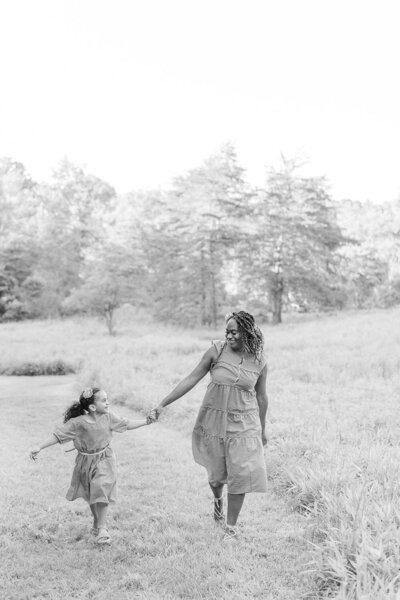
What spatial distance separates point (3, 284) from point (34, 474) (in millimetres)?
38462

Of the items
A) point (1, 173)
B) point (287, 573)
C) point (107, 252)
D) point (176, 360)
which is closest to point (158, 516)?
point (287, 573)

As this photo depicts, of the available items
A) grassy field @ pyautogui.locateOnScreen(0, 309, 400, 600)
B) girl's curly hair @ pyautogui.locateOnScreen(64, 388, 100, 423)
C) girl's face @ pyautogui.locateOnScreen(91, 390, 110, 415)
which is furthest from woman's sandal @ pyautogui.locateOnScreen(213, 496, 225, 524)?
girl's curly hair @ pyautogui.locateOnScreen(64, 388, 100, 423)

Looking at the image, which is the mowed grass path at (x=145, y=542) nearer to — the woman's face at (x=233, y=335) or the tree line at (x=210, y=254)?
the woman's face at (x=233, y=335)

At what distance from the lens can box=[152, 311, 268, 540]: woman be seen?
464 centimetres

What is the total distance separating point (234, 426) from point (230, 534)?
0.97 m

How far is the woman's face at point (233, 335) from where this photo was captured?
4695 millimetres

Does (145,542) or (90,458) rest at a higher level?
(90,458)

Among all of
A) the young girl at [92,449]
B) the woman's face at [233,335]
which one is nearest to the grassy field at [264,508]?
the young girl at [92,449]

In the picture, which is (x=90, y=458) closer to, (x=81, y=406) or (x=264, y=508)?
(x=81, y=406)

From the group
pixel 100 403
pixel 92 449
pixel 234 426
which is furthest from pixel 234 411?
pixel 92 449

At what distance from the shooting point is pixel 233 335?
4.70 metres

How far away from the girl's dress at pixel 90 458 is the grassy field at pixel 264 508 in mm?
446

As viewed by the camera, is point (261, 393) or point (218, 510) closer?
point (261, 393)

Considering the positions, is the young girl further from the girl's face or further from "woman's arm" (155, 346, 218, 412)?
"woman's arm" (155, 346, 218, 412)
